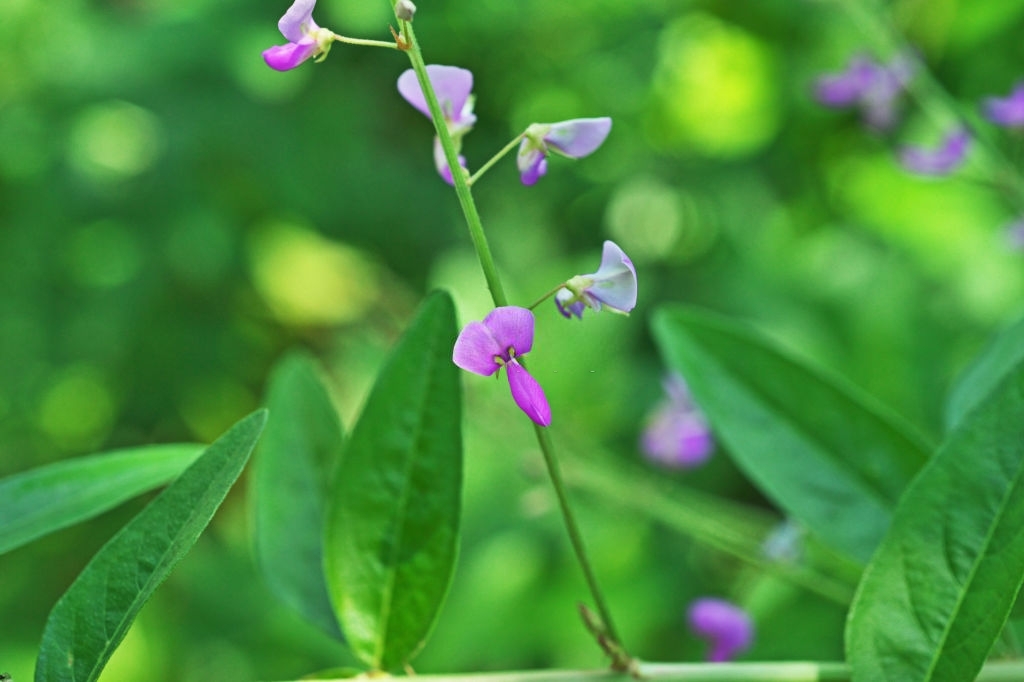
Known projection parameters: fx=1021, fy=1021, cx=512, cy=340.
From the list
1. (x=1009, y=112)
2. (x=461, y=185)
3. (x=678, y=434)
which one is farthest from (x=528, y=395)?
(x=678, y=434)

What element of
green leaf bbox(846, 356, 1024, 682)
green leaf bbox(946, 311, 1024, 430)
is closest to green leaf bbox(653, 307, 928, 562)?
green leaf bbox(946, 311, 1024, 430)

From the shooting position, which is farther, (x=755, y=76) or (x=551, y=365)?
(x=755, y=76)

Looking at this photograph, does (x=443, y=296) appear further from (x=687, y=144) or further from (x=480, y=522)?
(x=687, y=144)

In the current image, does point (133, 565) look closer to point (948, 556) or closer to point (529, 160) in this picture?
point (529, 160)

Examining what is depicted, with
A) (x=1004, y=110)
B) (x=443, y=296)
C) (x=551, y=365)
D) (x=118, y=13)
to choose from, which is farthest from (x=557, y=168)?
(x=443, y=296)

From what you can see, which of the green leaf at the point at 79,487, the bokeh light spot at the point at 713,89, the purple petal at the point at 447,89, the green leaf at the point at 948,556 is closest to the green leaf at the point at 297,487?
the green leaf at the point at 79,487
